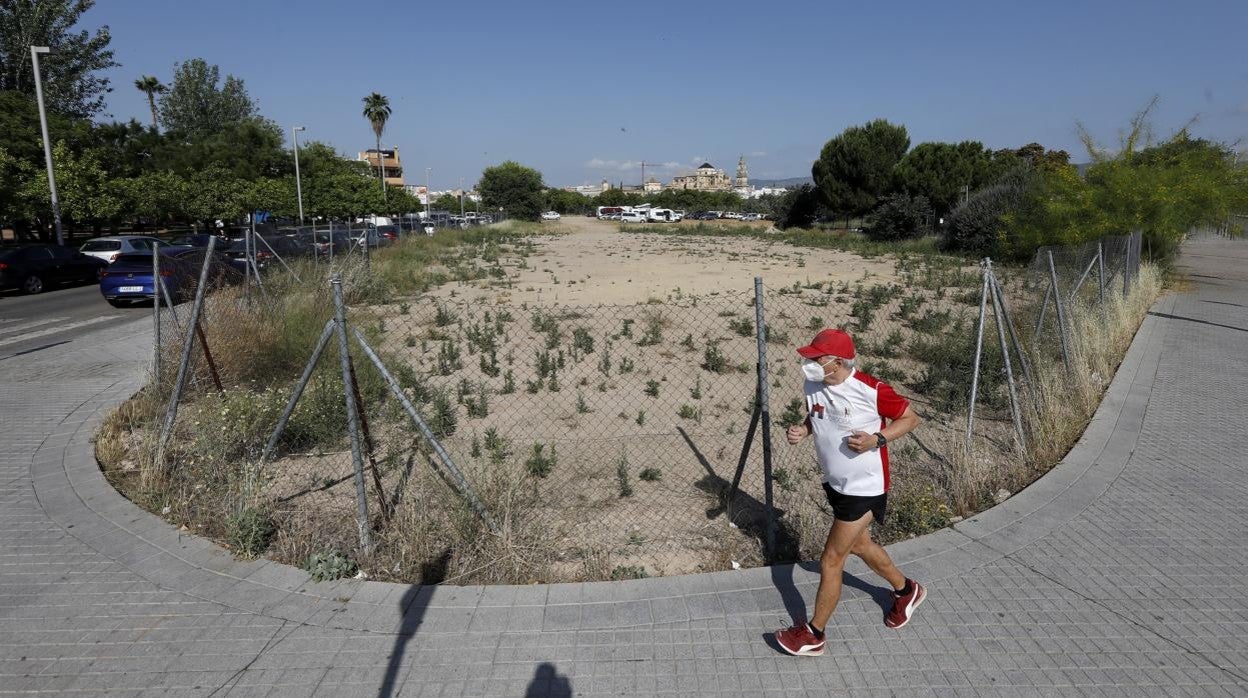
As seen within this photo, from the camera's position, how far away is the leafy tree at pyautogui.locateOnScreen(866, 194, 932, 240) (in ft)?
124

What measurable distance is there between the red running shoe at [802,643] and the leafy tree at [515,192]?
7216 centimetres

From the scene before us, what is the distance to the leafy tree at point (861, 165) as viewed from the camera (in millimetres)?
46844

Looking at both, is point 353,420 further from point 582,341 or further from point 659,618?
point 582,341

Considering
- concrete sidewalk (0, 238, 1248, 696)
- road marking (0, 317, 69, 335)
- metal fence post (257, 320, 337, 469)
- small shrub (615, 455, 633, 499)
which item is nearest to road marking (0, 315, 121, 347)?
road marking (0, 317, 69, 335)

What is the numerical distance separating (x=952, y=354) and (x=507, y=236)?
34.8m

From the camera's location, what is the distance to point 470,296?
16.5 metres

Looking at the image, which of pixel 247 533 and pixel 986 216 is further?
pixel 986 216

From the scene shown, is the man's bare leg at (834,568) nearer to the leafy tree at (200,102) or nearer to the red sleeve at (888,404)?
the red sleeve at (888,404)

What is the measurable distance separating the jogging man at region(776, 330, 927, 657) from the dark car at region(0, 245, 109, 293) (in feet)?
74.7

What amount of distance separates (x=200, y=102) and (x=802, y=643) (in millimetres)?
68531

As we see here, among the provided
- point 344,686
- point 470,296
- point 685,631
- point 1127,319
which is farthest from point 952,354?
point 470,296

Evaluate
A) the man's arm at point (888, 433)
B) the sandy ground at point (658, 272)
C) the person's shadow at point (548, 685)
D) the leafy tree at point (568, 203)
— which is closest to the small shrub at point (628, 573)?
the person's shadow at point (548, 685)

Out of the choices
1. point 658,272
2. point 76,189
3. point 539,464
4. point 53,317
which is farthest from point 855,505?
point 76,189

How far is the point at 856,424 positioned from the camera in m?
3.35
